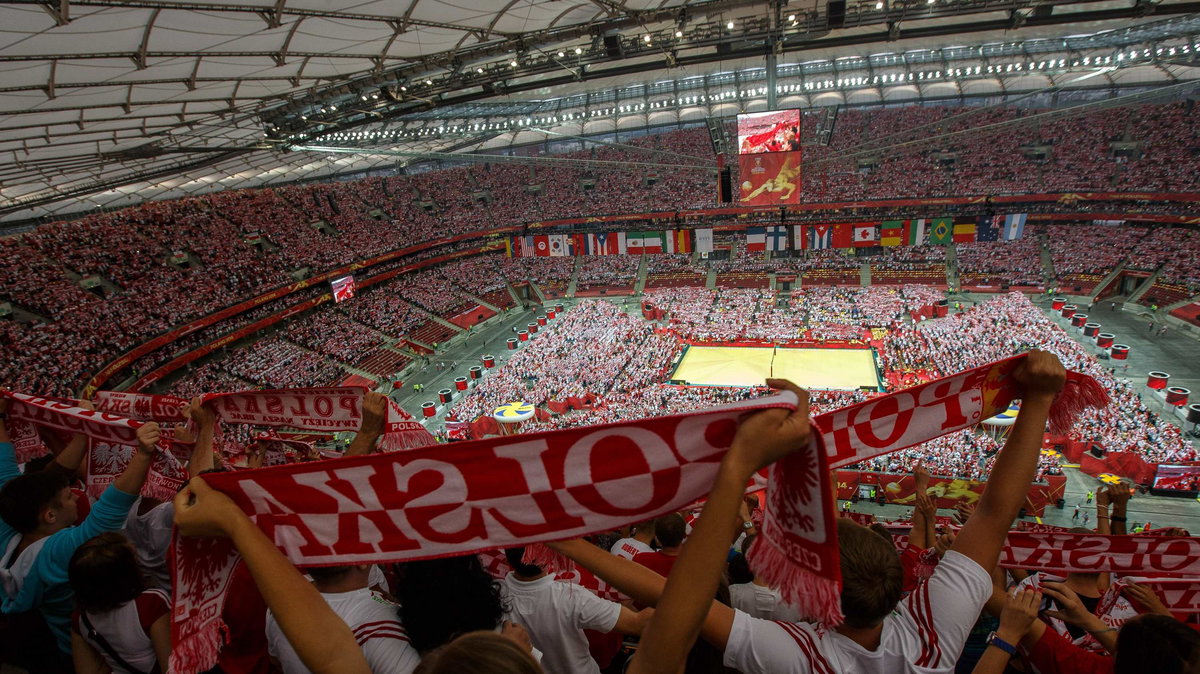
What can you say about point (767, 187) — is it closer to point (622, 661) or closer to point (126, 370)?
point (622, 661)

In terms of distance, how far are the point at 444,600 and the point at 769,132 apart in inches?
844

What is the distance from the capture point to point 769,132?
20.2 meters

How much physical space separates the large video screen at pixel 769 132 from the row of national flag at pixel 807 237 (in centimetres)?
1185

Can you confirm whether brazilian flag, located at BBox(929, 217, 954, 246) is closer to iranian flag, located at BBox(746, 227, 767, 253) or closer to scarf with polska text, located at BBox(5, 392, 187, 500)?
iranian flag, located at BBox(746, 227, 767, 253)

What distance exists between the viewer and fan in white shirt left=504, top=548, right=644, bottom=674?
2354 millimetres

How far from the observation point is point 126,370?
22.7m

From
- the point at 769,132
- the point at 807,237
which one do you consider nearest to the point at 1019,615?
the point at 769,132

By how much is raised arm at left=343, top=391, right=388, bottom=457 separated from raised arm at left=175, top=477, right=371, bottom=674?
43.0 inches

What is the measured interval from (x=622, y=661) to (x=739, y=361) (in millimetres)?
25396

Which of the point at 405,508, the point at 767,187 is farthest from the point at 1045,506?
the point at 405,508

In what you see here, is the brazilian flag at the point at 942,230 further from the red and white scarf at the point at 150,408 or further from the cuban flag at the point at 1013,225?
the red and white scarf at the point at 150,408

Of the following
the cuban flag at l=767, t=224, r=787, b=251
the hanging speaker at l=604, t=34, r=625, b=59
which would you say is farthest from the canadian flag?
the hanging speaker at l=604, t=34, r=625, b=59

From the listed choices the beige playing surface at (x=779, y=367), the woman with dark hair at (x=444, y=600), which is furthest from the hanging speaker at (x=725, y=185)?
the woman with dark hair at (x=444, y=600)

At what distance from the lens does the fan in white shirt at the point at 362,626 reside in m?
1.96
